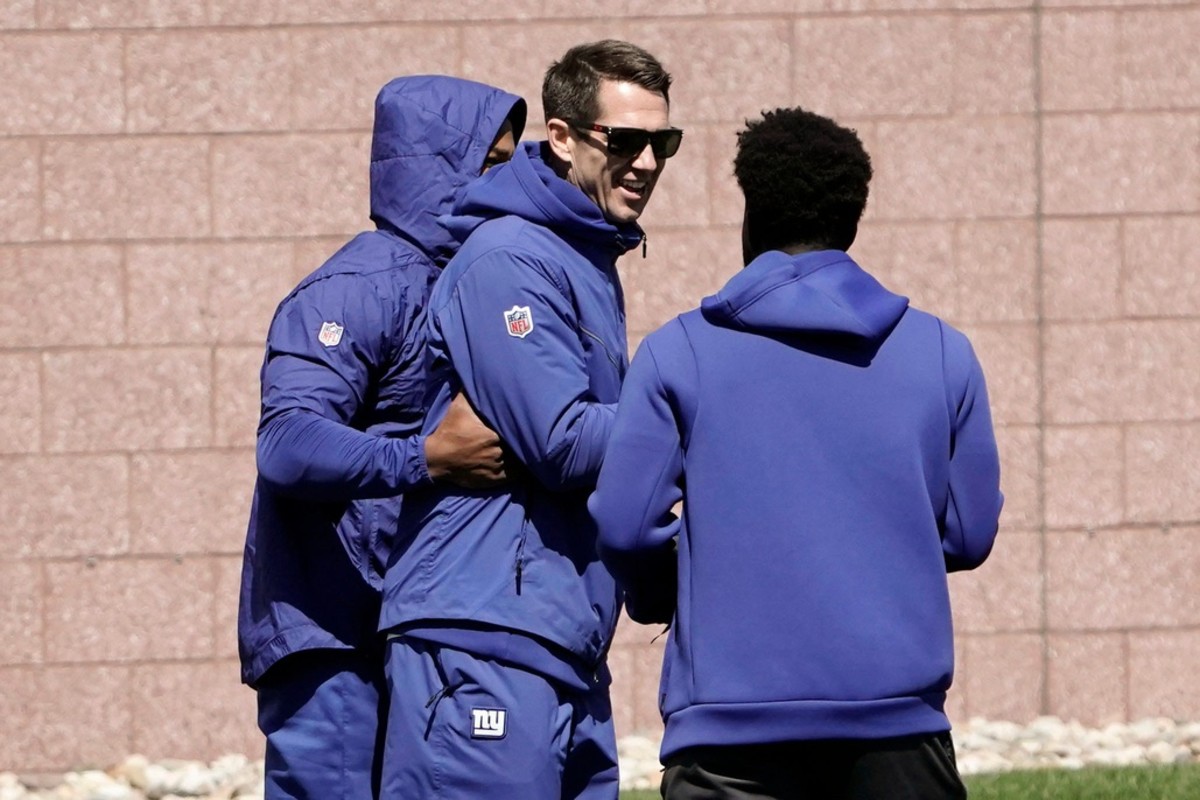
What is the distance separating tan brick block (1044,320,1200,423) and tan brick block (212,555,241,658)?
9.42 feet

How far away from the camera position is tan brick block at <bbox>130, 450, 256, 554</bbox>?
23.8 ft

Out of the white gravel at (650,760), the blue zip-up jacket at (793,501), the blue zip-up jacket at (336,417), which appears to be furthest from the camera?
the white gravel at (650,760)

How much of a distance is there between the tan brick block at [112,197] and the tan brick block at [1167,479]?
3.32m

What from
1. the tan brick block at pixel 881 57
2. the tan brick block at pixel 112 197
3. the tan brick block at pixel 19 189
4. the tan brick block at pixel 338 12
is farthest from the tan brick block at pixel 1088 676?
the tan brick block at pixel 19 189

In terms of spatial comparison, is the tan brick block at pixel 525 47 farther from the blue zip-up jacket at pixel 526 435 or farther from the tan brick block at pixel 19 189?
the blue zip-up jacket at pixel 526 435

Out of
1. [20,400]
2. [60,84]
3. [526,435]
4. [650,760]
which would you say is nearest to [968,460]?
[526,435]

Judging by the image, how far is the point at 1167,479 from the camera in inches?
290

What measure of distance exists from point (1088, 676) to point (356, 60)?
10.8ft

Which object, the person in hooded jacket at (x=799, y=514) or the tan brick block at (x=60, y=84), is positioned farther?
the tan brick block at (x=60, y=84)

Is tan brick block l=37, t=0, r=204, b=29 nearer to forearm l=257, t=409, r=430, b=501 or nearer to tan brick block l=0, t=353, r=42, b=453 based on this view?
tan brick block l=0, t=353, r=42, b=453

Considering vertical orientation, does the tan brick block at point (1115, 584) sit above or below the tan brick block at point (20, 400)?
below

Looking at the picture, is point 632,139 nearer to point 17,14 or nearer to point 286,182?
point 286,182

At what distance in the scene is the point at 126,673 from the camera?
7270 millimetres

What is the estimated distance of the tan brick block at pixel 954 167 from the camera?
7.35 m
